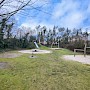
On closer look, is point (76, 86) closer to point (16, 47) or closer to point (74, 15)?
point (74, 15)

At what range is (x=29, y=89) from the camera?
3.49 meters

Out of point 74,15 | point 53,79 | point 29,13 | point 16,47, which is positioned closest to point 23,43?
point 16,47

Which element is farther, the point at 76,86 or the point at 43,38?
the point at 43,38

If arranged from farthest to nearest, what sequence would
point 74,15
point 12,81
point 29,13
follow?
point 74,15 → point 12,81 → point 29,13

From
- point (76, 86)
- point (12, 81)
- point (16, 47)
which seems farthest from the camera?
point (16, 47)

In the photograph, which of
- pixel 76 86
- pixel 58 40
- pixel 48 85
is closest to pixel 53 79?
pixel 48 85

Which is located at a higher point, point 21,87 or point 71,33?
point 71,33

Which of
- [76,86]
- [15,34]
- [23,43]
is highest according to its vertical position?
[15,34]

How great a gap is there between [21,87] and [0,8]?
2.37 m

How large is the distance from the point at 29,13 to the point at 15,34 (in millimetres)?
16471

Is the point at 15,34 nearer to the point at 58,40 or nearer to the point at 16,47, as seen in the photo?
the point at 16,47

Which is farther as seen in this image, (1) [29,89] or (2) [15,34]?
(2) [15,34]

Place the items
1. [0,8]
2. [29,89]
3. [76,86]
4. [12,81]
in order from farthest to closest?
[12,81] → [76,86] → [29,89] → [0,8]

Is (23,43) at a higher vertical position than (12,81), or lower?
higher
